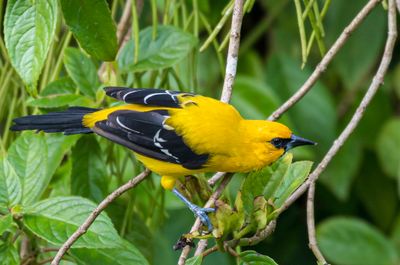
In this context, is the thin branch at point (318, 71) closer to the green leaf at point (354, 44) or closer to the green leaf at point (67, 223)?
the green leaf at point (67, 223)

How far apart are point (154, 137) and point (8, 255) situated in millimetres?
528

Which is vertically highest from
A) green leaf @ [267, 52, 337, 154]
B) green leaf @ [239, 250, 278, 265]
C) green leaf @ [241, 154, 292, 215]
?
green leaf @ [241, 154, 292, 215]

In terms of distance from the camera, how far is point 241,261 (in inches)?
56.7

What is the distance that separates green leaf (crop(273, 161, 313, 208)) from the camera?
1494mm

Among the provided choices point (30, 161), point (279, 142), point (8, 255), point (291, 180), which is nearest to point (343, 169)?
point (279, 142)

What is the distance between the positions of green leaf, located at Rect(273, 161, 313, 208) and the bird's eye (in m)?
0.34

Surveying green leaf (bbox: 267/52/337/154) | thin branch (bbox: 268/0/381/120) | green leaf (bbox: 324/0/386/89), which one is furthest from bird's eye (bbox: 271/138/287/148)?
green leaf (bbox: 324/0/386/89)

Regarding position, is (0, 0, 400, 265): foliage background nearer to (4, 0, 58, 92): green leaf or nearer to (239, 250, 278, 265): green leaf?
(4, 0, 58, 92): green leaf

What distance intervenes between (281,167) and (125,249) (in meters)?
0.38

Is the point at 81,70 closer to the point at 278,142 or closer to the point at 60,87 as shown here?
the point at 60,87

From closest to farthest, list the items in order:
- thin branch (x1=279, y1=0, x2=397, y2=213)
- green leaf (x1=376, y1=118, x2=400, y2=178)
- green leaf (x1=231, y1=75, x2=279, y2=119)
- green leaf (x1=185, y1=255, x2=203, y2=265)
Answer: green leaf (x1=185, y1=255, x2=203, y2=265) → thin branch (x1=279, y1=0, x2=397, y2=213) → green leaf (x1=231, y1=75, x2=279, y2=119) → green leaf (x1=376, y1=118, x2=400, y2=178)

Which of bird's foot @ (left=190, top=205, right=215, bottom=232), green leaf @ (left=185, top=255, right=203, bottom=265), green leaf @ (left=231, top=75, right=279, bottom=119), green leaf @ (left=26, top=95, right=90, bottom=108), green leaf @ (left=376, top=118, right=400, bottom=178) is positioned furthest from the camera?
green leaf @ (left=376, top=118, right=400, bottom=178)

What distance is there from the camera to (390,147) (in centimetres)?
285

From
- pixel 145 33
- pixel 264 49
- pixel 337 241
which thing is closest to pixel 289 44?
pixel 264 49
